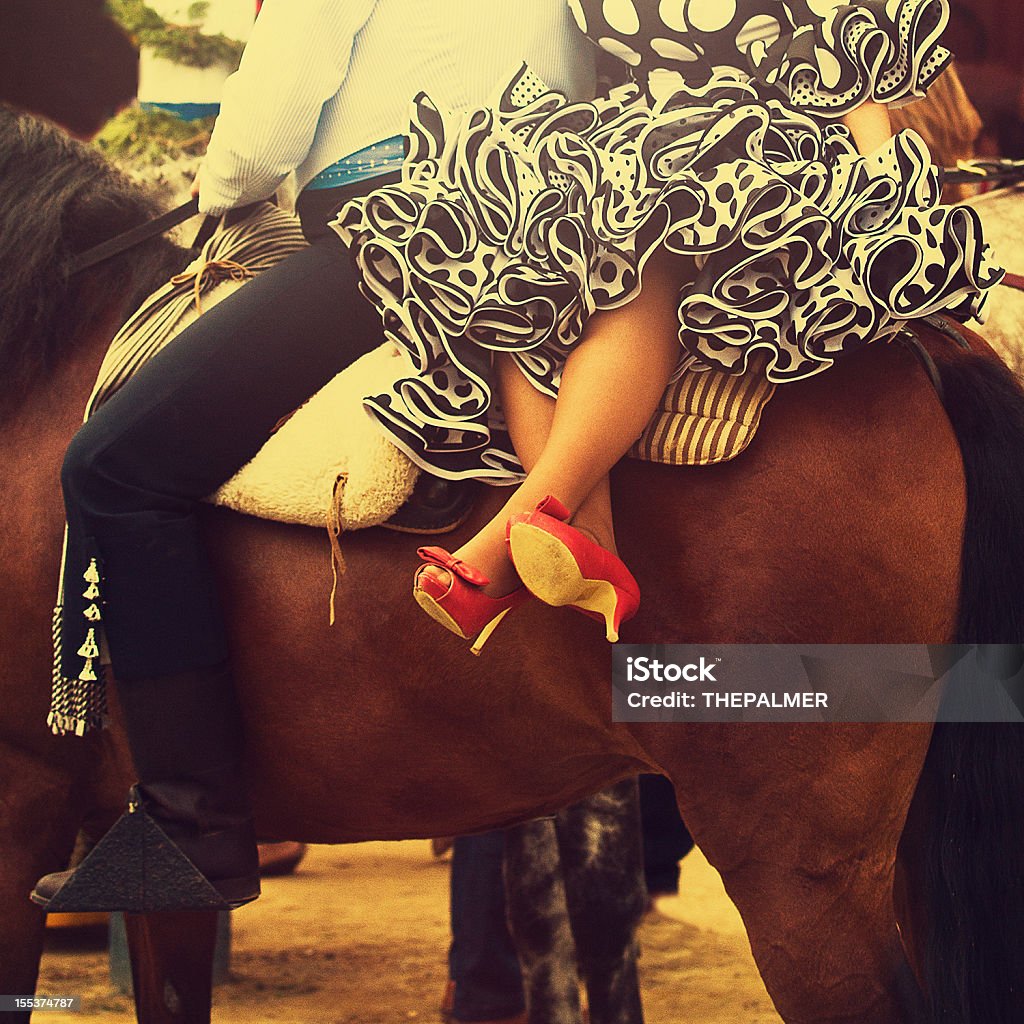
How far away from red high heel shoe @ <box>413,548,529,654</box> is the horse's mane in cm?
88

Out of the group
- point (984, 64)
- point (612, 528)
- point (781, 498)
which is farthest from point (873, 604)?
point (984, 64)

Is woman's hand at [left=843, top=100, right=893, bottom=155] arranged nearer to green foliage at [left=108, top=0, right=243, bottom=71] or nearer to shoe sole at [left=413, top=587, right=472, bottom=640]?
shoe sole at [left=413, top=587, right=472, bottom=640]

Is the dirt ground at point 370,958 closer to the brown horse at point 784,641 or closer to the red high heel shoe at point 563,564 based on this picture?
the brown horse at point 784,641

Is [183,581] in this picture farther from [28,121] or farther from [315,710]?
[28,121]

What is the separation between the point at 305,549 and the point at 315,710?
236mm

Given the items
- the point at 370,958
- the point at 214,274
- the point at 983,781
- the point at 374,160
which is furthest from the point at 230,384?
the point at 370,958

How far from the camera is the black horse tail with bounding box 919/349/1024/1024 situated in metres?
1.65

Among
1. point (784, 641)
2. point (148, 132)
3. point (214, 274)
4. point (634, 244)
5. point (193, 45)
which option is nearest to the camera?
point (634, 244)

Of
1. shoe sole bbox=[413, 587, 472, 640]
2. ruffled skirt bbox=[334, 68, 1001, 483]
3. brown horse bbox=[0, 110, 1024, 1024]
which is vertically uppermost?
ruffled skirt bbox=[334, 68, 1001, 483]

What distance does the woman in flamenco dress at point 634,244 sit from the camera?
155cm

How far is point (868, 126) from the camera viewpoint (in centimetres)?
167

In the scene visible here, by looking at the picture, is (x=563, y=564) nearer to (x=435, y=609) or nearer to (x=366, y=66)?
(x=435, y=609)
